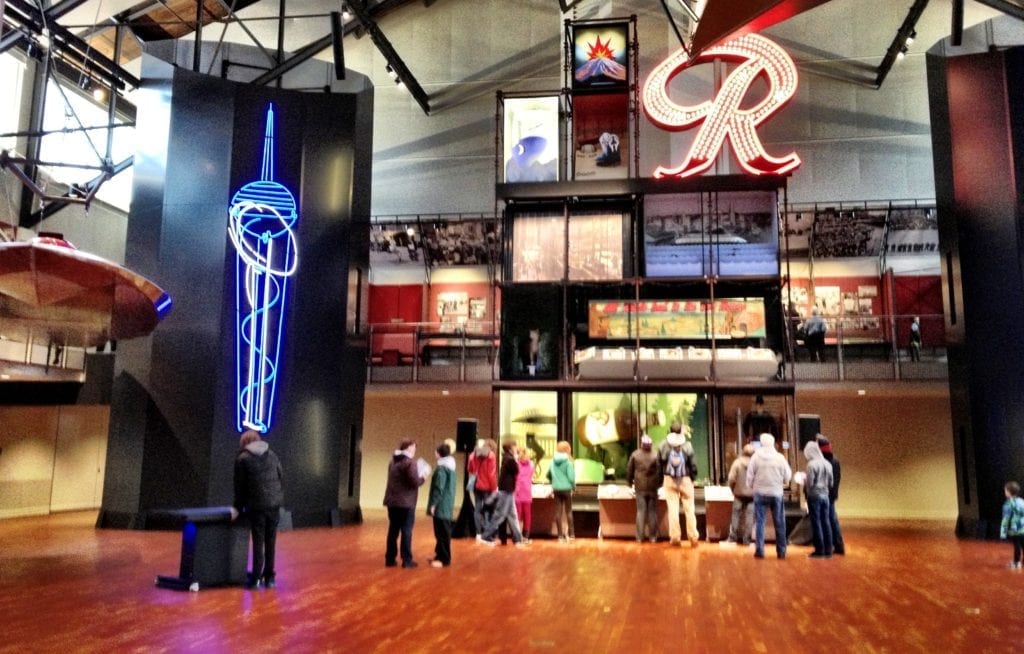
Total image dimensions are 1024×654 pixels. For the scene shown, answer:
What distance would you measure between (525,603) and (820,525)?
16.5 ft

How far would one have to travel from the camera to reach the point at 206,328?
12.6 meters

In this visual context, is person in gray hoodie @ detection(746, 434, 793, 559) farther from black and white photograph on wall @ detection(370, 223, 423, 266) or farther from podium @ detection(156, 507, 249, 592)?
black and white photograph on wall @ detection(370, 223, 423, 266)

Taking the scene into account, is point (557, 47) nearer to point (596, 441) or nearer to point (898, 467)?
point (596, 441)

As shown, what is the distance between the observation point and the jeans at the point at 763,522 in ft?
31.6

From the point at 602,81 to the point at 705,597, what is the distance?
33.2ft

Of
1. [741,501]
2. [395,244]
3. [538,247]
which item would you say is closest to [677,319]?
[538,247]

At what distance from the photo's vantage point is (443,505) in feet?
27.1

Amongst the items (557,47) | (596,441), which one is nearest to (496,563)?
(596,441)

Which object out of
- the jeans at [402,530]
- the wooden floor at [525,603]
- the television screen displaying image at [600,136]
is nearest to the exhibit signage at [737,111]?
the television screen displaying image at [600,136]

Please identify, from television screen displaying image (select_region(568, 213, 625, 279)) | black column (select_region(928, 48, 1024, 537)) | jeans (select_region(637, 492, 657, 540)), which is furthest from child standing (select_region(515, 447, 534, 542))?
black column (select_region(928, 48, 1024, 537))

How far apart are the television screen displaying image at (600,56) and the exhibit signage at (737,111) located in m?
0.90

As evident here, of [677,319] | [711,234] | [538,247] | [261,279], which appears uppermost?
[711,234]

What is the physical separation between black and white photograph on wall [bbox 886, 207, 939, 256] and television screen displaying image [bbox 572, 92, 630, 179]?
7.53 metres

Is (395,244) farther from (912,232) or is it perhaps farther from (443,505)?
(443,505)
